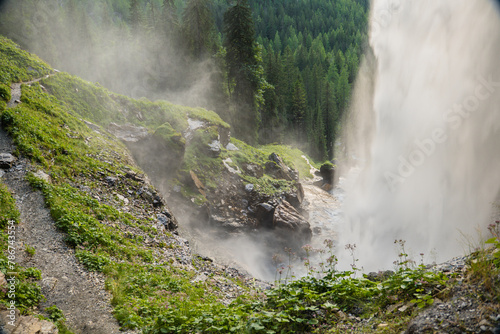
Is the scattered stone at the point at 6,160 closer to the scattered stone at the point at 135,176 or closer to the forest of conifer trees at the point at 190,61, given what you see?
the scattered stone at the point at 135,176

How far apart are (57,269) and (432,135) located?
23631 mm

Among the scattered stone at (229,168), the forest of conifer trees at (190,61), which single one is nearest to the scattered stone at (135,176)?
the scattered stone at (229,168)

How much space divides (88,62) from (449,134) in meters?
51.1

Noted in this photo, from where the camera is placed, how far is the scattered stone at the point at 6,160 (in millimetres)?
10320

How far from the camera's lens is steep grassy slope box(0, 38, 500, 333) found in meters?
4.56

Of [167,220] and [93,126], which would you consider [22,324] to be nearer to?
[167,220]

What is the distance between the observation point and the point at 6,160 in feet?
34.3

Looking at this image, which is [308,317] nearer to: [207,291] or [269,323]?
[269,323]

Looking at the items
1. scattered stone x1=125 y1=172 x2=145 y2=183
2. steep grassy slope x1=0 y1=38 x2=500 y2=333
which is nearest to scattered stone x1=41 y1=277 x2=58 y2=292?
steep grassy slope x1=0 y1=38 x2=500 y2=333

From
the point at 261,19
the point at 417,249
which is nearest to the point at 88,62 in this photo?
the point at 417,249

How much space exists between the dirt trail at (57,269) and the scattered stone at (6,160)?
0.22 meters

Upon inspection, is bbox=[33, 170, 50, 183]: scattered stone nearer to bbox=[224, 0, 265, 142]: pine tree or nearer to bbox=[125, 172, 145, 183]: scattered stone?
bbox=[125, 172, 145, 183]: scattered stone

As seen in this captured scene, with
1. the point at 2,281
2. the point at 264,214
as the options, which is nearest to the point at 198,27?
the point at 264,214

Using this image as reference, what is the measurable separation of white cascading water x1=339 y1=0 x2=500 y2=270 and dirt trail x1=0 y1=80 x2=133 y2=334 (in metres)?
13.5
